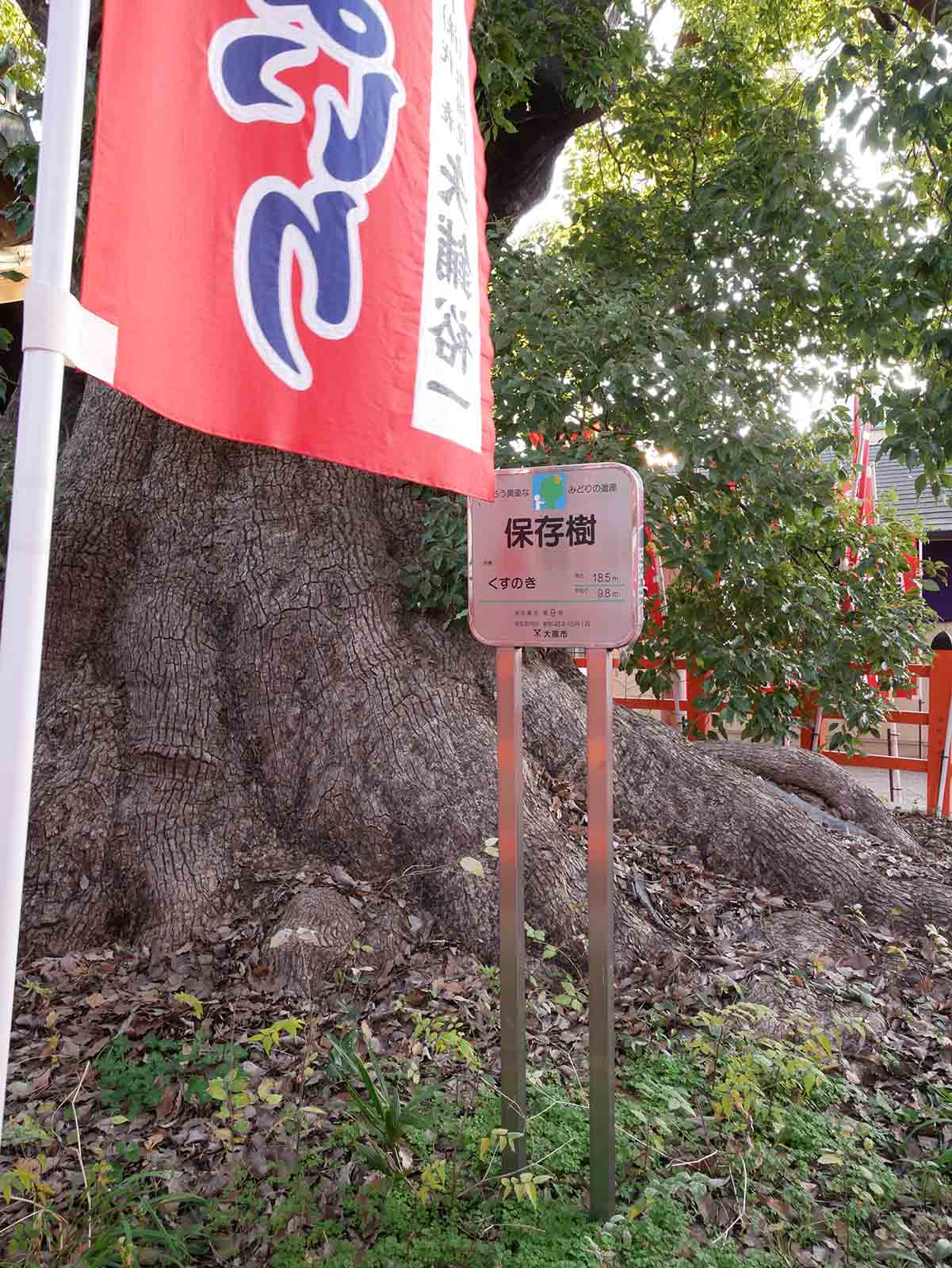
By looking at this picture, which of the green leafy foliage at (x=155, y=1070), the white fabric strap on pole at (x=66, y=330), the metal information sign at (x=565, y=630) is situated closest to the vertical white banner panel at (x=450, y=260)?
the metal information sign at (x=565, y=630)

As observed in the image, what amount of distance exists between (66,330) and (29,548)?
38 centimetres

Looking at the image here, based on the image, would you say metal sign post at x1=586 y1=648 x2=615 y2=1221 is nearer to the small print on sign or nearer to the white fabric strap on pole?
the small print on sign

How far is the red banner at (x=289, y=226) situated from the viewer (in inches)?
68.7

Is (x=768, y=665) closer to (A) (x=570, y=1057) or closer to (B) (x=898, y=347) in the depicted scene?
(B) (x=898, y=347)

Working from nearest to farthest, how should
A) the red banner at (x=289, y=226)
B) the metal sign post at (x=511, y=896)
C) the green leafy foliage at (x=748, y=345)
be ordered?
the red banner at (x=289, y=226), the metal sign post at (x=511, y=896), the green leafy foliage at (x=748, y=345)

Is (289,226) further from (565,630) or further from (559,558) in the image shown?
(565,630)

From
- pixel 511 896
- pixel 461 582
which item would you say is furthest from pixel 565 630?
pixel 461 582

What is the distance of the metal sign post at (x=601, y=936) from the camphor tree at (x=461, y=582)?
1.25 m

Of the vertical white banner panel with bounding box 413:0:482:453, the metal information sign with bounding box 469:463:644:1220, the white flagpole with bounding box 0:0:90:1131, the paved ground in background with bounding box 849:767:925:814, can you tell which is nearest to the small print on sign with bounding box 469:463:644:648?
the metal information sign with bounding box 469:463:644:1220

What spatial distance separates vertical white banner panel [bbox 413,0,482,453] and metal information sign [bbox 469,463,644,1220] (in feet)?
1.11

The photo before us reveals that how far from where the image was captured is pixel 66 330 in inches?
62.6

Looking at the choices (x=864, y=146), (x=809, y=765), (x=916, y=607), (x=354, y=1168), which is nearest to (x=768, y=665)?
(x=809, y=765)

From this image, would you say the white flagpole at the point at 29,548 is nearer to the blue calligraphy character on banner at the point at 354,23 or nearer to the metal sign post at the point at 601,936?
the blue calligraphy character on banner at the point at 354,23

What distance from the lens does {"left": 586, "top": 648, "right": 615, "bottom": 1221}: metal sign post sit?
2.68 metres
